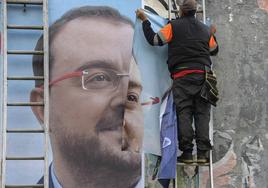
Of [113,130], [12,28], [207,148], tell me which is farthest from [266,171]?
[12,28]

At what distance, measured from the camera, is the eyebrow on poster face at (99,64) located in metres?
7.41

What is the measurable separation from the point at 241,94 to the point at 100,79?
56.3 inches

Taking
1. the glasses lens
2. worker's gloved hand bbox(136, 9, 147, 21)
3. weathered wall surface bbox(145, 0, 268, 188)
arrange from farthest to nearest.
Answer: weathered wall surface bbox(145, 0, 268, 188)
the glasses lens
worker's gloved hand bbox(136, 9, 147, 21)

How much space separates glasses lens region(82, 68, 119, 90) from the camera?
24.3 feet

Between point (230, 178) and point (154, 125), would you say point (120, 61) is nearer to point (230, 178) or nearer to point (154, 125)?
point (154, 125)

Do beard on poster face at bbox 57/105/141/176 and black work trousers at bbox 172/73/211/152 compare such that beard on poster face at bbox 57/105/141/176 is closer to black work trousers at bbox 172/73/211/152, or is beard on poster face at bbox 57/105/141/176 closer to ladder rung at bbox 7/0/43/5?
black work trousers at bbox 172/73/211/152

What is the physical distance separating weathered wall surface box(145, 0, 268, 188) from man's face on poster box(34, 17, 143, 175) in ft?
2.86

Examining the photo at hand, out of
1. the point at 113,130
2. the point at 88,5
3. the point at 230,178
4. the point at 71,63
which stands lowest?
the point at 230,178

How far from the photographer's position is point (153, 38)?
7090mm

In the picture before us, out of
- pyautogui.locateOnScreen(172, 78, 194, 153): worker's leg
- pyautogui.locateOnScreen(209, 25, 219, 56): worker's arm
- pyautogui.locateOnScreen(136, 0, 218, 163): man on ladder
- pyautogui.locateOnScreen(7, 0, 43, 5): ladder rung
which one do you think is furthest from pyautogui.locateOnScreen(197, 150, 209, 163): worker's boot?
pyautogui.locateOnScreen(7, 0, 43, 5): ladder rung

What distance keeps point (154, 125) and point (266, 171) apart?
129cm

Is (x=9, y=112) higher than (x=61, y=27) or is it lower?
lower

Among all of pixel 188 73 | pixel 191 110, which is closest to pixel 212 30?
pixel 188 73

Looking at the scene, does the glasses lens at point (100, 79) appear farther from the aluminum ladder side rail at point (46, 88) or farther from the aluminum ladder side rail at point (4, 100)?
the aluminum ladder side rail at point (4, 100)
